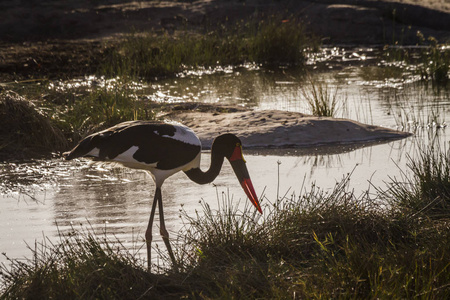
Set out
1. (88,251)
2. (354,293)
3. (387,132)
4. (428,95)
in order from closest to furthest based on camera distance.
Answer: (354,293), (88,251), (387,132), (428,95)

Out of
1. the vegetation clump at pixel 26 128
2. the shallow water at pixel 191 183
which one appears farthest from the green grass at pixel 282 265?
the vegetation clump at pixel 26 128

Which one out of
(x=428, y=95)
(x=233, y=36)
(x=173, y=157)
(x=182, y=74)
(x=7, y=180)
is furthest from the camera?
(x=233, y=36)

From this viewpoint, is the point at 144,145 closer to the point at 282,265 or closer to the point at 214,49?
the point at 282,265

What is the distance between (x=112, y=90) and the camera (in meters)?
10.1

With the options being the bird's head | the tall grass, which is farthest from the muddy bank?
the tall grass

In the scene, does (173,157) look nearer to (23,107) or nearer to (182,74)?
(23,107)

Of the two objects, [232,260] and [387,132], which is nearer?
[232,260]

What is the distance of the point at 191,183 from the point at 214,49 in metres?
11.0

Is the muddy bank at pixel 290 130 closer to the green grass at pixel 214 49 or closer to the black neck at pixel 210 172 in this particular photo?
the black neck at pixel 210 172

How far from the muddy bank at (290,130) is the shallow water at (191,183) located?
11.0 inches

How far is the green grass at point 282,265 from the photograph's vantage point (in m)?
3.84

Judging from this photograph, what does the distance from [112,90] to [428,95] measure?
232 inches

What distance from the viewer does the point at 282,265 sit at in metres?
4.32

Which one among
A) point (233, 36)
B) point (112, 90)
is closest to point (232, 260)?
point (112, 90)
